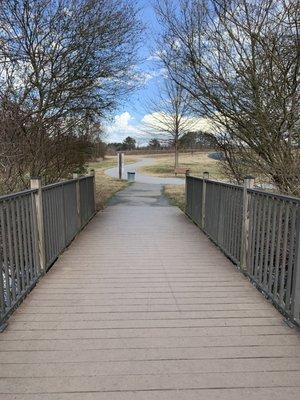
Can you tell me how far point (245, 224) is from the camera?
5.02 meters

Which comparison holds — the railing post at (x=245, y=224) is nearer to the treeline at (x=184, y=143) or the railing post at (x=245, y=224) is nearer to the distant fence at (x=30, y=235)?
the distant fence at (x=30, y=235)

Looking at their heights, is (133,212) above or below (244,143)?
below

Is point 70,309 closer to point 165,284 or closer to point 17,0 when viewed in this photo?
point 165,284

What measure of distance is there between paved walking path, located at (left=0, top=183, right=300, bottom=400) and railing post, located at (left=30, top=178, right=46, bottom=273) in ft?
0.77

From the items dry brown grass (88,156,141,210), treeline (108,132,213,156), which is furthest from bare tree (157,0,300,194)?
dry brown grass (88,156,141,210)

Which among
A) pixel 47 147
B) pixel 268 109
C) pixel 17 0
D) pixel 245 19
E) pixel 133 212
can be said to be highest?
pixel 17 0

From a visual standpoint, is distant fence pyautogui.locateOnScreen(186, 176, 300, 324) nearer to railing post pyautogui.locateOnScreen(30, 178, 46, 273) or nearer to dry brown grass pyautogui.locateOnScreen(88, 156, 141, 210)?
railing post pyautogui.locateOnScreen(30, 178, 46, 273)

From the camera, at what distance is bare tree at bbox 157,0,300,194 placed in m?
6.63

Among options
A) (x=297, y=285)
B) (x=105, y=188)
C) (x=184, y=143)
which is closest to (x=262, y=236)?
(x=297, y=285)

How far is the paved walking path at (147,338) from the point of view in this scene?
255 cm

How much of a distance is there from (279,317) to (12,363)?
2326 millimetres

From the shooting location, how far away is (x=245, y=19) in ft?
22.9

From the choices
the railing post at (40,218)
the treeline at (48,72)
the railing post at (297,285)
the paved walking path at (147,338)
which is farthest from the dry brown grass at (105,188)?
the railing post at (297,285)

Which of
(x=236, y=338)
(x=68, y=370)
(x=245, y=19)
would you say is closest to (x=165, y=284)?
(x=236, y=338)
